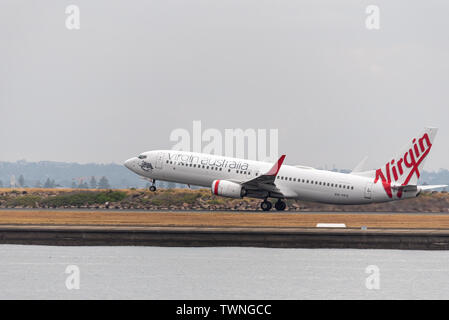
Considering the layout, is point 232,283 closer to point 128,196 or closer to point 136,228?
point 136,228

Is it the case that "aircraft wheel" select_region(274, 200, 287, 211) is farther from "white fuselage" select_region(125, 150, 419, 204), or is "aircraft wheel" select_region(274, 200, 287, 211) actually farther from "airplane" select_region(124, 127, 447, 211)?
"white fuselage" select_region(125, 150, 419, 204)

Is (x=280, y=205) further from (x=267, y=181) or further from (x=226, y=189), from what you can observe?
(x=226, y=189)

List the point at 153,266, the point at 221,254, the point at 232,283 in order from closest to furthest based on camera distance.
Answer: the point at 232,283 → the point at 153,266 → the point at 221,254

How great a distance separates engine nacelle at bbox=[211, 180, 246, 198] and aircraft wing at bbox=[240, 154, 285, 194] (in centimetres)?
76

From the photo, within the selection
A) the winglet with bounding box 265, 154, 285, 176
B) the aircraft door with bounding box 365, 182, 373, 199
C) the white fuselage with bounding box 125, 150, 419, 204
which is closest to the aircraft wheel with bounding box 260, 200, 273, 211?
the white fuselage with bounding box 125, 150, 419, 204

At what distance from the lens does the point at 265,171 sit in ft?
281

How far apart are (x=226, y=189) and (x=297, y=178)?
597 centimetres

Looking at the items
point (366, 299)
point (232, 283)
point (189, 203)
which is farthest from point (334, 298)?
point (189, 203)

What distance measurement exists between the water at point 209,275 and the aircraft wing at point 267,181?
14.2m

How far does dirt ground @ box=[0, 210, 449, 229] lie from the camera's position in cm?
7044

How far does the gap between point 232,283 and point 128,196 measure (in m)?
40.3

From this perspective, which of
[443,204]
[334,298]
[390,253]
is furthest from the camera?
[443,204]
